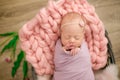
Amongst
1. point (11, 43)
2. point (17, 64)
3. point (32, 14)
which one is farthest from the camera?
point (32, 14)

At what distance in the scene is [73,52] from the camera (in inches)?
36.3

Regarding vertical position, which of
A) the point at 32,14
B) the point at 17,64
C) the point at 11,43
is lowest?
the point at 17,64

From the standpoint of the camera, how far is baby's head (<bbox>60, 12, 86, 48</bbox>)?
91 centimetres

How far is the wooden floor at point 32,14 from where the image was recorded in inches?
56.9

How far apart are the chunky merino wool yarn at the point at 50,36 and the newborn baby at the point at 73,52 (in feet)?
0.25

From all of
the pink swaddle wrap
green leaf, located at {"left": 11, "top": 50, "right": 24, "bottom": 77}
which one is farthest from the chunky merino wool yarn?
green leaf, located at {"left": 11, "top": 50, "right": 24, "bottom": 77}

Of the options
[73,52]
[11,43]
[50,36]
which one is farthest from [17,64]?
[73,52]

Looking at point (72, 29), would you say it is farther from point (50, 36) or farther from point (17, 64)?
point (17, 64)

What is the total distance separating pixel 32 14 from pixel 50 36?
58 centimetres

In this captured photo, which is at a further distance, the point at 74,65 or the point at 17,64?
the point at 17,64

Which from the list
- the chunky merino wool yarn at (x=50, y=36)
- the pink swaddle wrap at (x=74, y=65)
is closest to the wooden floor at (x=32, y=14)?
the chunky merino wool yarn at (x=50, y=36)

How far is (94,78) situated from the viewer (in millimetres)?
999

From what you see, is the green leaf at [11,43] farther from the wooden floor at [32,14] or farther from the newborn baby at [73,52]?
the newborn baby at [73,52]

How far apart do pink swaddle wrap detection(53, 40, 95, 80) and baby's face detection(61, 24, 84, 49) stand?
0.04 m
